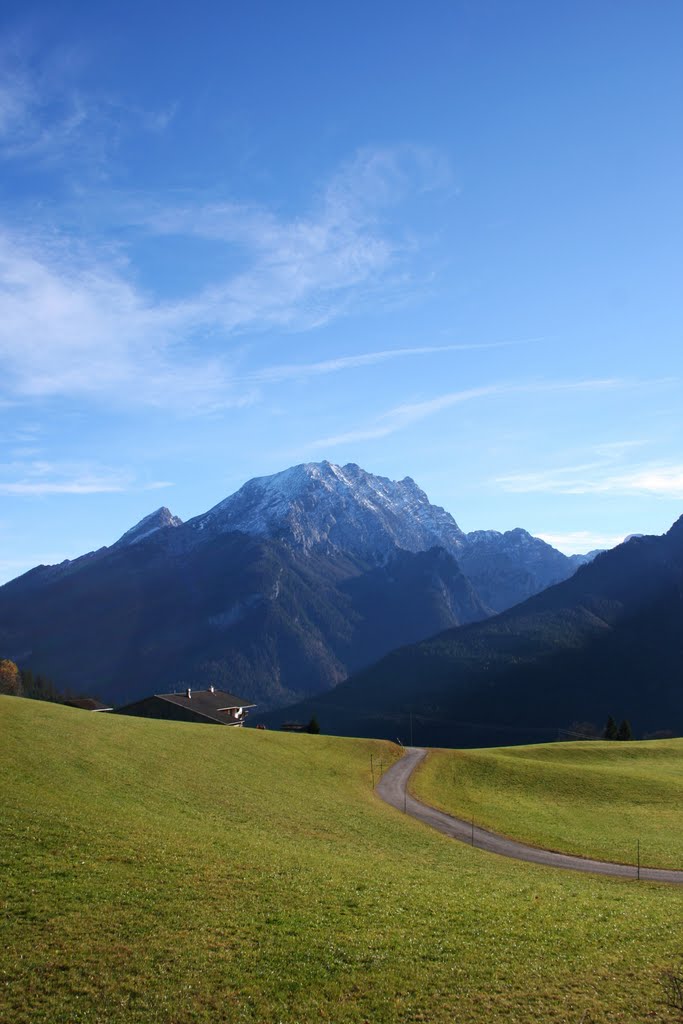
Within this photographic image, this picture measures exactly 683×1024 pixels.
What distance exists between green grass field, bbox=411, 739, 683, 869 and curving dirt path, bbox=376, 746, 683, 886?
54.6 inches

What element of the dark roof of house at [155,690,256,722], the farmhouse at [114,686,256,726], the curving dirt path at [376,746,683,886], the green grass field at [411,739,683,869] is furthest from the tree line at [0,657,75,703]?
the curving dirt path at [376,746,683,886]

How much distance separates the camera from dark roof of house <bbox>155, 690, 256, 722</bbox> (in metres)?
105

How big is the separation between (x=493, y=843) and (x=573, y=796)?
19.5m

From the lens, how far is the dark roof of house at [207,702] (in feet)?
344

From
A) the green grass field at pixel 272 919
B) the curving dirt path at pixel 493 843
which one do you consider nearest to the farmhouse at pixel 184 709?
the curving dirt path at pixel 493 843

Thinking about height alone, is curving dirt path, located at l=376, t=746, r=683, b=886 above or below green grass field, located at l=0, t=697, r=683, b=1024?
below

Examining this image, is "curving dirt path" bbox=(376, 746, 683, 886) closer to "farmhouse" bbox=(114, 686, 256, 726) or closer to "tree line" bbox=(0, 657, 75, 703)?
"farmhouse" bbox=(114, 686, 256, 726)

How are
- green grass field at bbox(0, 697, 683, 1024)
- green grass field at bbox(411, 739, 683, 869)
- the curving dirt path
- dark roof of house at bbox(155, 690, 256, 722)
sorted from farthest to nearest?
dark roof of house at bbox(155, 690, 256, 722) < green grass field at bbox(411, 739, 683, 869) < the curving dirt path < green grass field at bbox(0, 697, 683, 1024)

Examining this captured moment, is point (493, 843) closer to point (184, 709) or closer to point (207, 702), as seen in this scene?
point (184, 709)

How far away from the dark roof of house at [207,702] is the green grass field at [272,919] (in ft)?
201

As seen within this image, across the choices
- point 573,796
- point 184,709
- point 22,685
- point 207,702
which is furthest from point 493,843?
point 22,685

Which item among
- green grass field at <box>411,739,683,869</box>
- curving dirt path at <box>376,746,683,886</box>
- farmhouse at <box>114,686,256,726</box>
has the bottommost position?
green grass field at <box>411,739,683,869</box>

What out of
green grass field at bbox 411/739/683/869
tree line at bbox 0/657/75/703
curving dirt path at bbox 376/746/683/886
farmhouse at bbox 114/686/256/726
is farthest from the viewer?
tree line at bbox 0/657/75/703

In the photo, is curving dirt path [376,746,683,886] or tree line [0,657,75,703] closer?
curving dirt path [376,746,683,886]
